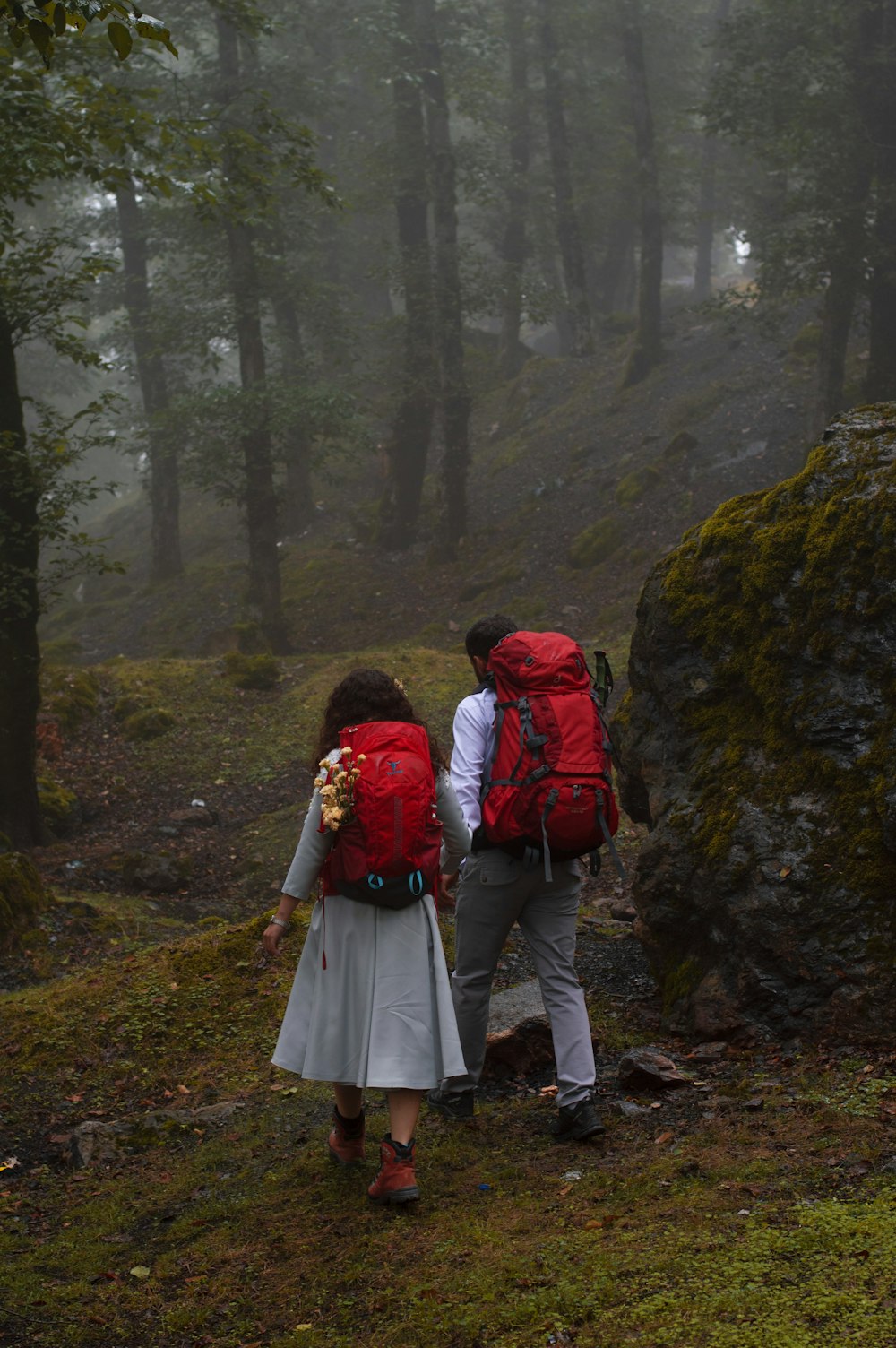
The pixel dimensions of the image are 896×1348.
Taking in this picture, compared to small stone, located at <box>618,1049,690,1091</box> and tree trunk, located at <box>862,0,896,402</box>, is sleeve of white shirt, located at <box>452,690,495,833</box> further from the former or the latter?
tree trunk, located at <box>862,0,896,402</box>

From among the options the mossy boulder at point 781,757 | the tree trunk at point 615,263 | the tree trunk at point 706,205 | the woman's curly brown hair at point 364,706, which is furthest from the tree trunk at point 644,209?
the woman's curly brown hair at point 364,706

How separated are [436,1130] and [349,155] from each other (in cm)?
2441

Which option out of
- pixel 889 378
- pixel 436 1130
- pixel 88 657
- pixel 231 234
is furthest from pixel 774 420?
pixel 436 1130

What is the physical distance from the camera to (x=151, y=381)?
2517cm

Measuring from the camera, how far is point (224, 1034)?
6277mm

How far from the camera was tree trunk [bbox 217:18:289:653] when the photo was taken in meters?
18.4

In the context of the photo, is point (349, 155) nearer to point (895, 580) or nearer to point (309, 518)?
point (309, 518)

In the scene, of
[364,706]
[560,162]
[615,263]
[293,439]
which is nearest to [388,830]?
[364,706]

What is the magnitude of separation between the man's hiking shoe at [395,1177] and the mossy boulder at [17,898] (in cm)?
460

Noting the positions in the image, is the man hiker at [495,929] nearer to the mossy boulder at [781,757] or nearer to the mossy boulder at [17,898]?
the mossy boulder at [781,757]

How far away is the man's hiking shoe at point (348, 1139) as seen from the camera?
455 centimetres

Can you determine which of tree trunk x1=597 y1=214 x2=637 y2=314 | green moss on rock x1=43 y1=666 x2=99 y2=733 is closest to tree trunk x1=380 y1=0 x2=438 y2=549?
green moss on rock x1=43 y1=666 x2=99 y2=733

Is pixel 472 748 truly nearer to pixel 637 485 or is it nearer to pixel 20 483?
pixel 20 483

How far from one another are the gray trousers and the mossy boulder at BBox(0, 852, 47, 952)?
4231 mm
